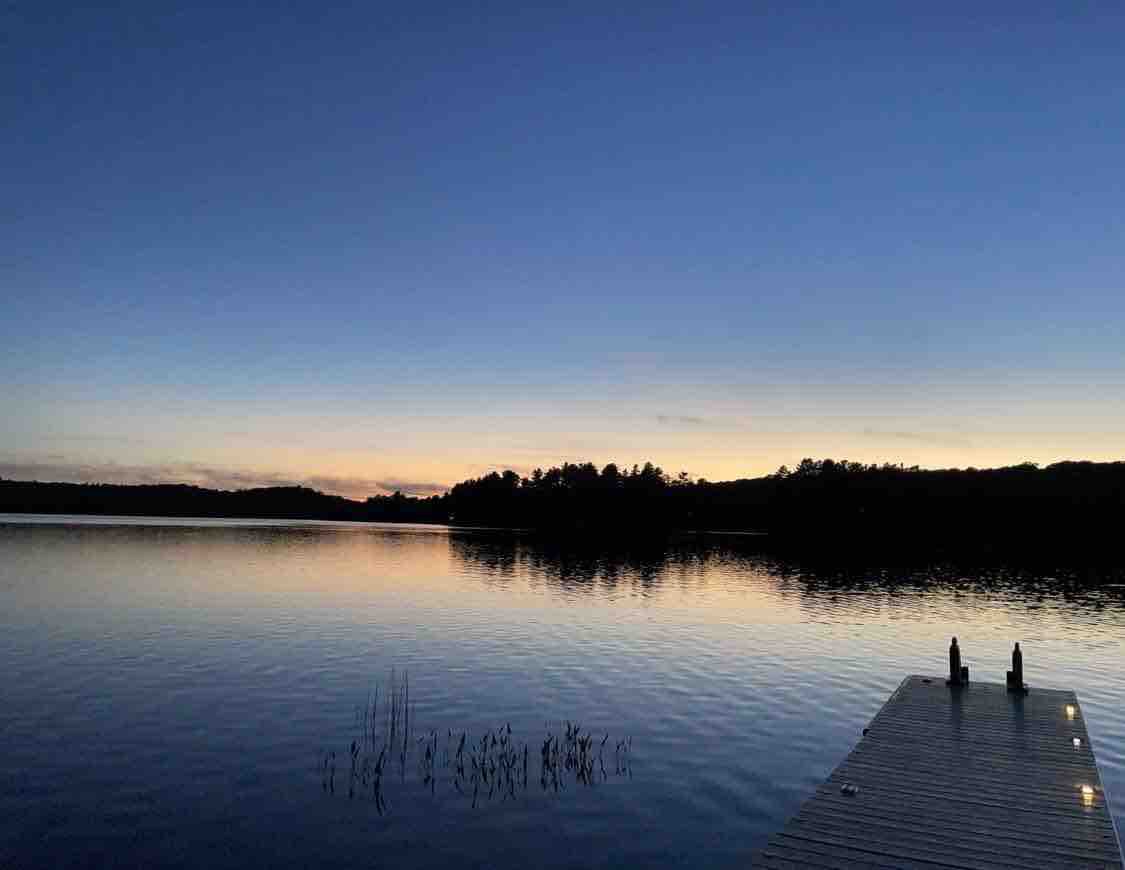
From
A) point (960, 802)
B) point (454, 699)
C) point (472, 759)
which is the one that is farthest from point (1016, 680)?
point (454, 699)

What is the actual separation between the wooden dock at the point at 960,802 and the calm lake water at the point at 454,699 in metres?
2.31

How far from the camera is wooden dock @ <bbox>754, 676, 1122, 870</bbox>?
46.6ft

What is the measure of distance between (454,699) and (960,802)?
790 inches

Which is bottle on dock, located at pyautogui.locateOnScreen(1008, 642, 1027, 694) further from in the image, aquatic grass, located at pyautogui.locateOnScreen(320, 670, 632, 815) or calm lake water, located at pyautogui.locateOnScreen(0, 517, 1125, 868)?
aquatic grass, located at pyautogui.locateOnScreen(320, 670, 632, 815)

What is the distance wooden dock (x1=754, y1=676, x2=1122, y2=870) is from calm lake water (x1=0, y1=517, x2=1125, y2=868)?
2309 millimetres

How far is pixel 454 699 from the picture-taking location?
3256 cm

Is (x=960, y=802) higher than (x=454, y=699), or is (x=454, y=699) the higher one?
(x=960, y=802)

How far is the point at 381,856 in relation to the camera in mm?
17781

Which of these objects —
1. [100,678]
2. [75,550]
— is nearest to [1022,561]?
[100,678]

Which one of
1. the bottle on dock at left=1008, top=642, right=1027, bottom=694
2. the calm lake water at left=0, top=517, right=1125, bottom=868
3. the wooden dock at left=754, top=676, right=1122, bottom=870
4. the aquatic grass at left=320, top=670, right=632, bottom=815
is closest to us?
the wooden dock at left=754, top=676, right=1122, bottom=870

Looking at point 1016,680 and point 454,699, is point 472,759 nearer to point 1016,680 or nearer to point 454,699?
point 454,699

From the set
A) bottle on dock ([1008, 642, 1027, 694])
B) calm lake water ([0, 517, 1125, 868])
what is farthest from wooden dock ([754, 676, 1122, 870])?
bottle on dock ([1008, 642, 1027, 694])

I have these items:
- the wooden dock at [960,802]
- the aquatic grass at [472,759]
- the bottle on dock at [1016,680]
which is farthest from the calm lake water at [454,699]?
the bottle on dock at [1016,680]

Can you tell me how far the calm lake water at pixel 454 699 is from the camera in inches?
744
